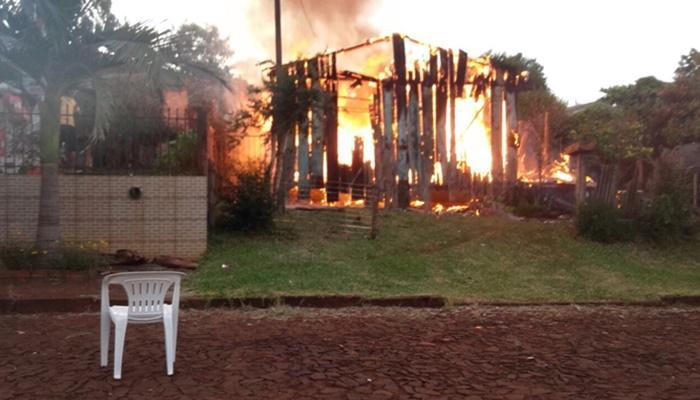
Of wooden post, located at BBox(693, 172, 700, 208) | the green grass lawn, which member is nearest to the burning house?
the green grass lawn

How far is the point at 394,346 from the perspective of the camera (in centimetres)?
603

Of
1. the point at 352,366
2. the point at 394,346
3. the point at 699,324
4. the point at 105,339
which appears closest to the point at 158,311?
the point at 105,339

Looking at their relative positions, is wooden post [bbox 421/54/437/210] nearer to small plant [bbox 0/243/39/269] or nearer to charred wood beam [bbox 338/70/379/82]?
charred wood beam [bbox 338/70/379/82]

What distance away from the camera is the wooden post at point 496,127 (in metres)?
18.3

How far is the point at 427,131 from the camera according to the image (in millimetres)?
17969

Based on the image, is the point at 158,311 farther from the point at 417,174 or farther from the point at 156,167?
the point at 417,174

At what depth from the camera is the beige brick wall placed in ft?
34.1

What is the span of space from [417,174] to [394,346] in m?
12.1

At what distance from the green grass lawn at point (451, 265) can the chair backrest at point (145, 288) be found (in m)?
3.12

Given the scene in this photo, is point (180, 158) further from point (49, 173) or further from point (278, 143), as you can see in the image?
point (278, 143)

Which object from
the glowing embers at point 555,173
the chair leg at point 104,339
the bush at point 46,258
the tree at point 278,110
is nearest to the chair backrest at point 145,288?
the chair leg at point 104,339

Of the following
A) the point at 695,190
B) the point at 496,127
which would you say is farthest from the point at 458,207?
the point at 695,190

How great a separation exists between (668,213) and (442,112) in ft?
23.6

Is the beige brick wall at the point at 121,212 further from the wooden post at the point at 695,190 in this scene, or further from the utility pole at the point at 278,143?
the wooden post at the point at 695,190
